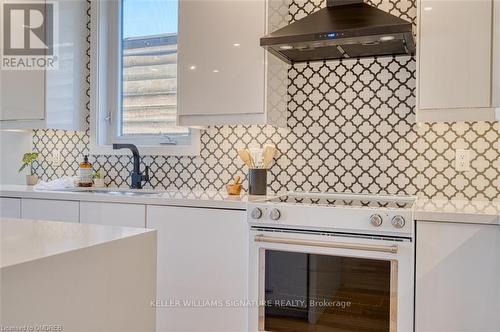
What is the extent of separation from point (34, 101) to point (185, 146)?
112 centimetres

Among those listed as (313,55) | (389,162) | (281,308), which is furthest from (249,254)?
(313,55)

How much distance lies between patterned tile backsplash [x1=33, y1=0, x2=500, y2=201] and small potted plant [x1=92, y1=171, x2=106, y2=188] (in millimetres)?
731

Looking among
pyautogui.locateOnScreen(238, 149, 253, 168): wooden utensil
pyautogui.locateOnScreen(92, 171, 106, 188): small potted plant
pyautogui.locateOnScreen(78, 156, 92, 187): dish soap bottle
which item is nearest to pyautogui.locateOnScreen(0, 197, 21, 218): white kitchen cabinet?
pyautogui.locateOnScreen(78, 156, 92, 187): dish soap bottle

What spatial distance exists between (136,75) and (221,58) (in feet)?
3.29

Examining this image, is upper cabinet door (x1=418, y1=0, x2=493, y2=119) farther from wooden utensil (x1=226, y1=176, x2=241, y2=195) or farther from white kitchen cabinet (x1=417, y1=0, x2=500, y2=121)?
wooden utensil (x1=226, y1=176, x2=241, y2=195)

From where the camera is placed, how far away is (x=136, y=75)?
3.32 metres

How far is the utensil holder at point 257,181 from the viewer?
265cm

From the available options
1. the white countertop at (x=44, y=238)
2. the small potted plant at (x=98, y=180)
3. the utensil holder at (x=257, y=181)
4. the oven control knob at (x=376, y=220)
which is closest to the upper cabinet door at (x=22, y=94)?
the small potted plant at (x=98, y=180)

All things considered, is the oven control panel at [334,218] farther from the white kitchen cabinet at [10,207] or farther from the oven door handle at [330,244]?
the white kitchen cabinet at [10,207]

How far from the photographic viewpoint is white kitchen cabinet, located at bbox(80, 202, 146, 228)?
2.52m

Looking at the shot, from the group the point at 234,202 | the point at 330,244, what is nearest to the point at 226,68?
the point at 234,202

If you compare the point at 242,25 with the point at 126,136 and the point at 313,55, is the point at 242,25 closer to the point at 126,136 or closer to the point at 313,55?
the point at 313,55

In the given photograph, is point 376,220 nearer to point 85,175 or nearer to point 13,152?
point 85,175

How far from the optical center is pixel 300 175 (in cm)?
277
